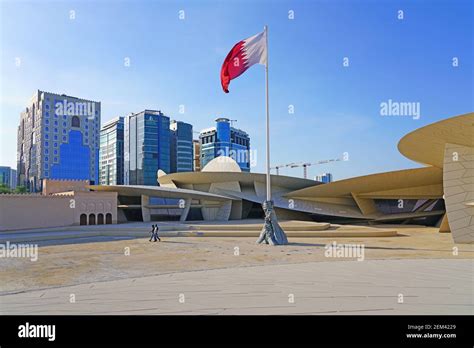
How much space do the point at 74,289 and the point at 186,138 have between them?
90.1 metres

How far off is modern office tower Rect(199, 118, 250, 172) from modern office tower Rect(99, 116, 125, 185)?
22299mm

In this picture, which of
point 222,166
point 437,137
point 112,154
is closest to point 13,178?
point 112,154

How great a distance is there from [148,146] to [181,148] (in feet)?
40.1

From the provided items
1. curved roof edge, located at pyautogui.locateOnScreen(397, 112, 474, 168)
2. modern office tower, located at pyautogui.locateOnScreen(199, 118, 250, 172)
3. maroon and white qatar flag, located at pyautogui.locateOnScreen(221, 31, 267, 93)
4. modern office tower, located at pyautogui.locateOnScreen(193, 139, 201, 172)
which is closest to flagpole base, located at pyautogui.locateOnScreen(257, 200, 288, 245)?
maroon and white qatar flag, located at pyautogui.locateOnScreen(221, 31, 267, 93)

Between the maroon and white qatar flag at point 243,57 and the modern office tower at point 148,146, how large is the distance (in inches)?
2765

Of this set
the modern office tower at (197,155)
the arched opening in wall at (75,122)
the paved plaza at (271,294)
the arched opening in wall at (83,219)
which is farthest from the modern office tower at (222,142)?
the paved plaza at (271,294)

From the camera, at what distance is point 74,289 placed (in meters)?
7.09

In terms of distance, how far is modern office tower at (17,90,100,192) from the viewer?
6956 cm

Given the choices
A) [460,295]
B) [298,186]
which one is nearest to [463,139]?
[460,295]

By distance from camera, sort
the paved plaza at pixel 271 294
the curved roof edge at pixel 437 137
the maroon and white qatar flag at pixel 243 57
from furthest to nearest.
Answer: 1. the maroon and white qatar flag at pixel 243 57
2. the curved roof edge at pixel 437 137
3. the paved plaza at pixel 271 294

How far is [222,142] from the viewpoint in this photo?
317 feet

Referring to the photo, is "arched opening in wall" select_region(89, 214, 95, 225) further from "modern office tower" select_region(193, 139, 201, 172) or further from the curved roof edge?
"modern office tower" select_region(193, 139, 201, 172)

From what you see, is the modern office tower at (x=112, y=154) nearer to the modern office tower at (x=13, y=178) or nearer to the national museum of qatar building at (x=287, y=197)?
the modern office tower at (x=13, y=178)

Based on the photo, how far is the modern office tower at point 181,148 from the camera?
93331 mm
